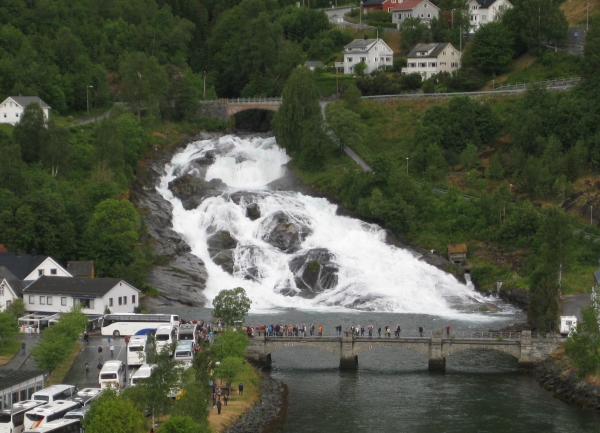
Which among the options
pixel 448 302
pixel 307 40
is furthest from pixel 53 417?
pixel 307 40

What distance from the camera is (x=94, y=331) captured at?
3231 inches

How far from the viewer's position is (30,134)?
367 feet

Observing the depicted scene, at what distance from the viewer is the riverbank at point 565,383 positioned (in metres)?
69.7

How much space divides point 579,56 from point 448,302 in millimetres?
48090

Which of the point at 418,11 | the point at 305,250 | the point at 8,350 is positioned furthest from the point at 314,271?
the point at 418,11

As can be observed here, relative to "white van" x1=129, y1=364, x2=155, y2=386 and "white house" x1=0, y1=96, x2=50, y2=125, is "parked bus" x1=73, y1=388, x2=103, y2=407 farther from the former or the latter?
"white house" x1=0, y1=96, x2=50, y2=125

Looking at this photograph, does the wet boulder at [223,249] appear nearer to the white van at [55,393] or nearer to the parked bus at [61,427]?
the white van at [55,393]

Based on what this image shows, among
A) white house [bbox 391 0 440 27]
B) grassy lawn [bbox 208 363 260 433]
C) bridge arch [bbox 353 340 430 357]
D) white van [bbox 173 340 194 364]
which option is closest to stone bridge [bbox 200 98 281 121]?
white house [bbox 391 0 440 27]

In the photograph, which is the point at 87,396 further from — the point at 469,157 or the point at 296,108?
the point at 296,108

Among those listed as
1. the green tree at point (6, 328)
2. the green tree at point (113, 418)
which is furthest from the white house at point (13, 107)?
the green tree at point (113, 418)

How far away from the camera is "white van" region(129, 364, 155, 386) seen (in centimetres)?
6341

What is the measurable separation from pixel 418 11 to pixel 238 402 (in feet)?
334

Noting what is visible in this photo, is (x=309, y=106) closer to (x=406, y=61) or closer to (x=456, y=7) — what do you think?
(x=406, y=61)

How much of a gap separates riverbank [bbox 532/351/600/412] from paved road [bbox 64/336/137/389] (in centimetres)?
2619
